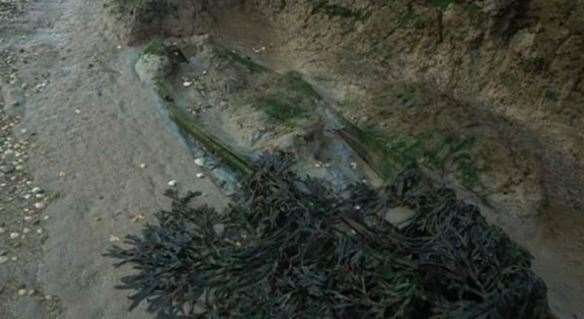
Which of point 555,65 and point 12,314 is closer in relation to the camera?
point 12,314

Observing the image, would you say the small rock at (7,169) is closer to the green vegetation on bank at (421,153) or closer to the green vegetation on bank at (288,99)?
the green vegetation on bank at (288,99)

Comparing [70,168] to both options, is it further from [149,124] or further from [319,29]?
[319,29]

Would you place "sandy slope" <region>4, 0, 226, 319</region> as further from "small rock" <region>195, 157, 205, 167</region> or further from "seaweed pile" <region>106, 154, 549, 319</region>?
"seaweed pile" <region>106, 154, 549, 319</region>

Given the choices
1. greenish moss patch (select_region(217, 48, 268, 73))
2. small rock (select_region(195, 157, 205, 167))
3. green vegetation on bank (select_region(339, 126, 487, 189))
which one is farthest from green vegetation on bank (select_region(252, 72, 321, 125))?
small rock (select_region(195, 157, 205, 167))

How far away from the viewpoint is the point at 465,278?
10.9ft

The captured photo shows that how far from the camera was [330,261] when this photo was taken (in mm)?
3561

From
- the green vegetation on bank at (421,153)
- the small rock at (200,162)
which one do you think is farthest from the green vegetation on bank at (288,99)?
the small rock at (200,162)

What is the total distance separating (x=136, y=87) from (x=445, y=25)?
316 centimetres

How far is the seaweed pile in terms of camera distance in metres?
3.26

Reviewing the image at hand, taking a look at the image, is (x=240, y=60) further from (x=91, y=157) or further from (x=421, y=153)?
(x=421, y=153)

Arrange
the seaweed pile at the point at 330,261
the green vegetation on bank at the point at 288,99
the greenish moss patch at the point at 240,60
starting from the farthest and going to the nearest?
the greenish moss patch at the point at 240,60 → the green vegetation on bank at the point at 288,99 → the seaweed pile at the point at 330,261

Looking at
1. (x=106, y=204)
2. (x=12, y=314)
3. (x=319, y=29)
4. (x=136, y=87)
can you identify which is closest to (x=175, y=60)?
(x=136, y=87)

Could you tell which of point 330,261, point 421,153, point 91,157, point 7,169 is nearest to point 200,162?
point 91,157

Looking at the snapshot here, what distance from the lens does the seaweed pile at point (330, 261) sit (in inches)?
128
